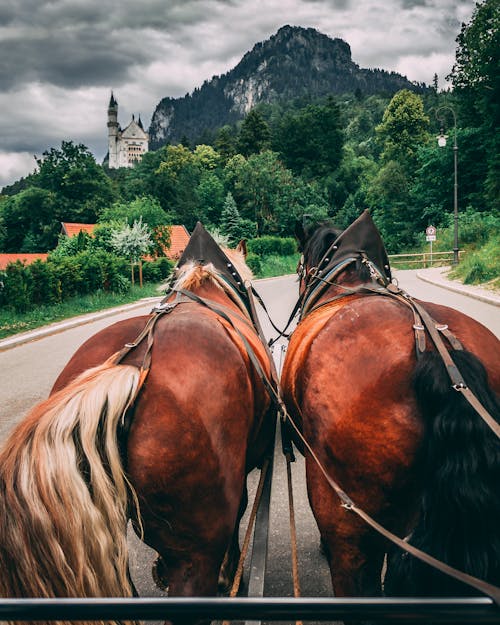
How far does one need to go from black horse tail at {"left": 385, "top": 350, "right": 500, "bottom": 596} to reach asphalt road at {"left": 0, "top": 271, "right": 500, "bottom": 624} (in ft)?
4.09

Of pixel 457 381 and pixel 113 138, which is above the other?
pixel 113 138

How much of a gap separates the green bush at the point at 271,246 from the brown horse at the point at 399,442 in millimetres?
32836

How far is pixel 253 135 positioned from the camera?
7444 cm

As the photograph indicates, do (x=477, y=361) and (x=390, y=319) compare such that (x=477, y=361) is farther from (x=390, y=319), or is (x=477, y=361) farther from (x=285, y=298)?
(x=285, y=298)

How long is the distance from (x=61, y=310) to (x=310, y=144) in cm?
5698

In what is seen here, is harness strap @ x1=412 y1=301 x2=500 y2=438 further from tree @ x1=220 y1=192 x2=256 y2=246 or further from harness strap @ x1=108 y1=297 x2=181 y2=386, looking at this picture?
tree @ x1=220 y1=192 x2=256 y2=246

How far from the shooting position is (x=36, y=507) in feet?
5.25

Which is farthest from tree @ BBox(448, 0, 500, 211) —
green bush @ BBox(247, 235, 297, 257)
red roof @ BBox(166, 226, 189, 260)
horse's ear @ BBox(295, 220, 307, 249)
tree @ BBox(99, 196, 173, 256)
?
horse's ear @ BBox(295, 220, 307, 249)

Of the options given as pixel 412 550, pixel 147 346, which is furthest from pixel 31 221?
pixel 412 550

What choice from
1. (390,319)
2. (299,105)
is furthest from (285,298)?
(299,105)

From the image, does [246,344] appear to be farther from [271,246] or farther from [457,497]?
[271,246]

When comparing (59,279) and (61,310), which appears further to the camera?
(59,279)

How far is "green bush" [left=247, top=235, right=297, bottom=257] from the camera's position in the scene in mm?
35938

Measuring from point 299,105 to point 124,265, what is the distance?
12356 centimetres
